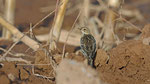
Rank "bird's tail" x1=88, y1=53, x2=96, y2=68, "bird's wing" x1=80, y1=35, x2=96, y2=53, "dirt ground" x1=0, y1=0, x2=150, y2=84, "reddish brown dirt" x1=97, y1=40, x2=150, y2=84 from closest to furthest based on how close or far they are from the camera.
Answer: "dirt ground" x1=0, y1=0, x2=150, y2=84
"bird's tail" x1=88, y1=53, x2=96, y2=68
"reddish brown dirt" x1=97, y1=40, x2=150, y2=84
"bird's wing" x1=80, y1=35, x2=96, y2=53

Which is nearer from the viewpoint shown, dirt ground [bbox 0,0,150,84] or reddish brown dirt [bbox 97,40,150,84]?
dirt ground [bbox 0,0,150,84]

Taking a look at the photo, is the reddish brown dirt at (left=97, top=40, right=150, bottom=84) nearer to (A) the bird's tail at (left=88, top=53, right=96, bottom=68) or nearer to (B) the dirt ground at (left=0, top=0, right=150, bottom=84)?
(B) the dirt ground at (left=0, top=0, right=150, bottom=84)

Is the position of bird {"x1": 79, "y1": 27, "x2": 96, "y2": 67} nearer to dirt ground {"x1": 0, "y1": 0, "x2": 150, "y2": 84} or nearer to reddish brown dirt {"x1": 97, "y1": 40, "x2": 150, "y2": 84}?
dirt ground {"x1": 0, "y1": 0, "x2": 150, "y2": 84}

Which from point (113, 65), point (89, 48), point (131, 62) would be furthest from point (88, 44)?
point (131, 62)

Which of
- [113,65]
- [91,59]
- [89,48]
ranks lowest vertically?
[113,65]

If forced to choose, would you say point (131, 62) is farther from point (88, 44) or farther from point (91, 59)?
point (88, 44)

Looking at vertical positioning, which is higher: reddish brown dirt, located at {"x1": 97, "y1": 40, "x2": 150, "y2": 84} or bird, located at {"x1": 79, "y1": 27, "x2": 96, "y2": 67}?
bird, located at {"x1": 79, "y1": 27, "x2": 96, "y2": 67}

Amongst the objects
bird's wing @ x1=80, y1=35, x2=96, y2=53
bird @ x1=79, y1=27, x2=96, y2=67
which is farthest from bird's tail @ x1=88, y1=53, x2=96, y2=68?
bird's wing @ x1=80, y1=35, x2=96, y2=53

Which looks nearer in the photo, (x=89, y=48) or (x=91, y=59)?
(x=91, y=59)

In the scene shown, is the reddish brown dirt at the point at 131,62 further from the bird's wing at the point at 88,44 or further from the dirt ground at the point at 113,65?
the bird's wing at the point at 88,44

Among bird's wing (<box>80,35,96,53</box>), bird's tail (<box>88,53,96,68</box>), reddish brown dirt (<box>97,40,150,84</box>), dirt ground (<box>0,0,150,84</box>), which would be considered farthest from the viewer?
bird's wing (<box>80,35,96,53</box>)

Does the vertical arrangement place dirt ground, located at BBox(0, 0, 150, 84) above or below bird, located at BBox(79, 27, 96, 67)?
below

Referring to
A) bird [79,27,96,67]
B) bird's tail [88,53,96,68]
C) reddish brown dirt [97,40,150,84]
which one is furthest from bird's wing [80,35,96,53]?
reddish brown dirt [97,40,150,84]
